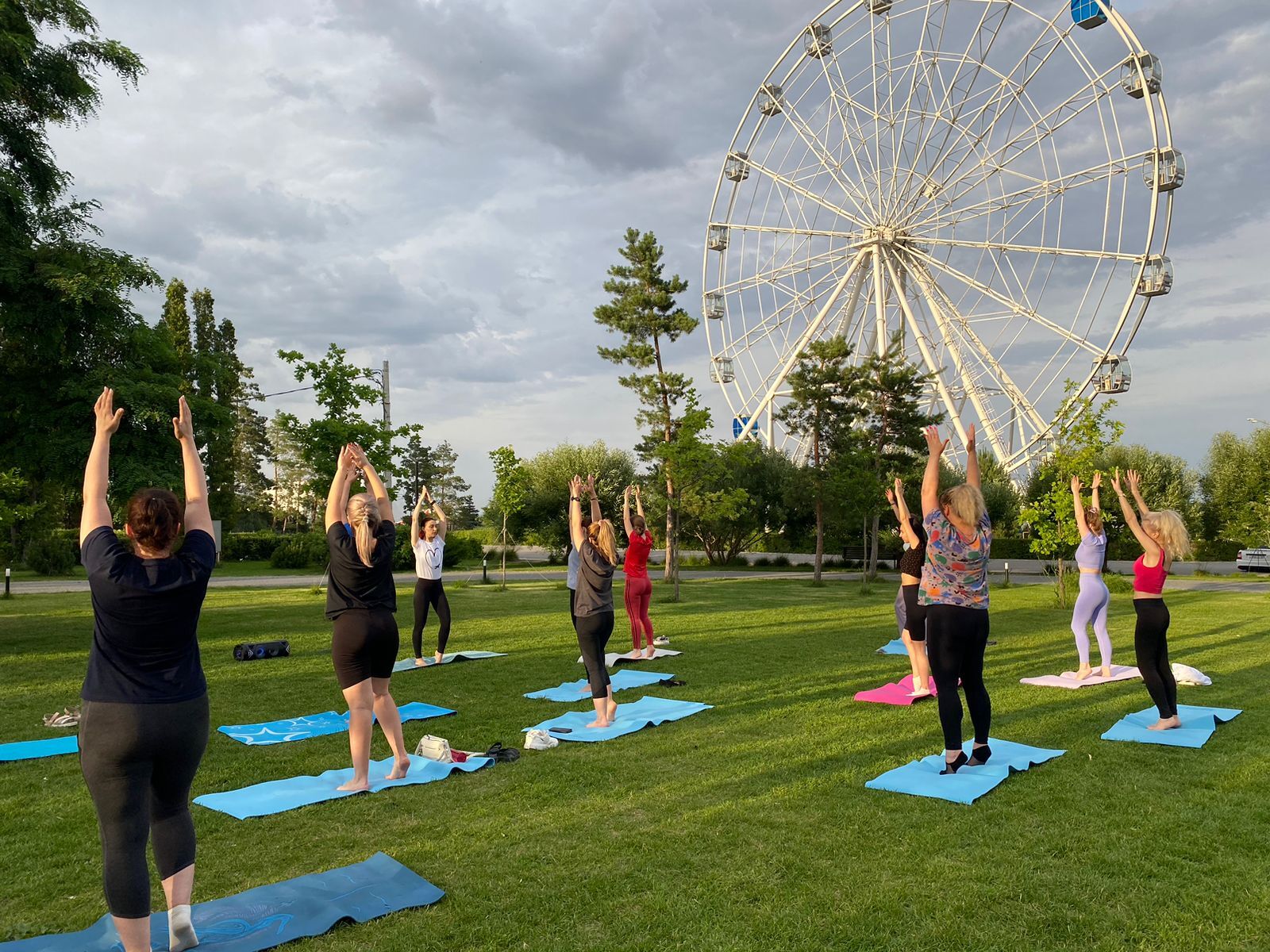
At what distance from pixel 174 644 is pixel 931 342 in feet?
101

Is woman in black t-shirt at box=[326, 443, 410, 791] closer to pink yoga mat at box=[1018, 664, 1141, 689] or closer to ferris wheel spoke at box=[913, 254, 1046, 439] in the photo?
pink yoga mat at box=[1018, 664, 1141, 689]

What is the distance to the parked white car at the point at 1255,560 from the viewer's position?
34.9 metres

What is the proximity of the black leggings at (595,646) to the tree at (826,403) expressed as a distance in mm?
21887

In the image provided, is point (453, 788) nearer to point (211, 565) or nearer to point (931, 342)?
point (211, 565)

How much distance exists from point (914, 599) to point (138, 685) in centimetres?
760

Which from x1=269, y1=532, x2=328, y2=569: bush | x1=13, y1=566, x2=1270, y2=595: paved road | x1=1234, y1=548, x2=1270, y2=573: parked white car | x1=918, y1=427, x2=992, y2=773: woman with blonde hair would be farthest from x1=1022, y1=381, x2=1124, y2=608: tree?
x1=269, y1=532, x2=328, y2=569: bush

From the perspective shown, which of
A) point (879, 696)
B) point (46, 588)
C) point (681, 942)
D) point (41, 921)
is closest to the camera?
point (681, 942)

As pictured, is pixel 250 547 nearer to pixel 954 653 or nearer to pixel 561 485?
pixel 561 485

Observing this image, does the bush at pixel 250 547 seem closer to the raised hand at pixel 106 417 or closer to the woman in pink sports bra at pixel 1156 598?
the woman in pink sports bra at pixel 1156 598

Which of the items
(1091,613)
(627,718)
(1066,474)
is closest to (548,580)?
(1066,474)

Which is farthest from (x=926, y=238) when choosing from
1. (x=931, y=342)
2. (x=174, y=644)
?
(x=174, y=644)

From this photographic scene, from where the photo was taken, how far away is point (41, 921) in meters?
3.79

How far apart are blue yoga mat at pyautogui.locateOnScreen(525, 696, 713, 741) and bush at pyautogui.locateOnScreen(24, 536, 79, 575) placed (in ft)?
102

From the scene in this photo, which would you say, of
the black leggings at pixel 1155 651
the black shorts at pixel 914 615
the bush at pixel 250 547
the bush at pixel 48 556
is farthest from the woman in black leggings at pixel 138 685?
the bush at pixel 250 547
